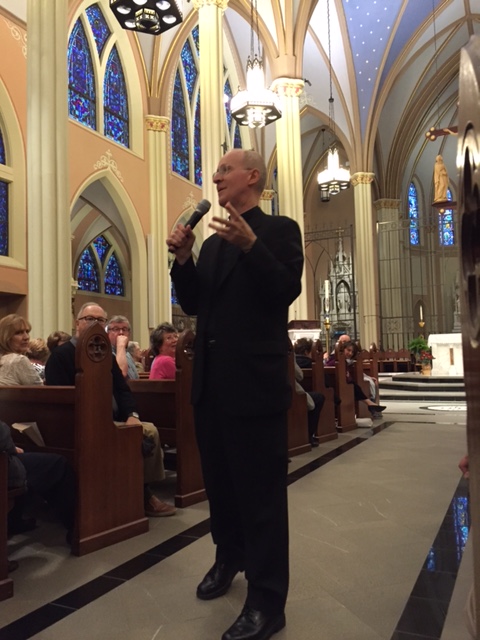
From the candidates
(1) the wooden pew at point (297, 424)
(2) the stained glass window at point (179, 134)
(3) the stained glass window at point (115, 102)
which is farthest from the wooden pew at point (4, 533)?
(2) the stained glass window at point (179, 134)

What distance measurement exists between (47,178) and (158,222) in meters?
8.36

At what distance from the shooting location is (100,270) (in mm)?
18594

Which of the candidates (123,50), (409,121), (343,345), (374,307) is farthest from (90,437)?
(409,121)

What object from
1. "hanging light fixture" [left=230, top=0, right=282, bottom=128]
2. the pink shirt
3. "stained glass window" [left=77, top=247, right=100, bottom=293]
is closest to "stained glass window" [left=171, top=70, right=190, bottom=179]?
"stained glass window" [left=77, top=247, right=100, bottom=293]

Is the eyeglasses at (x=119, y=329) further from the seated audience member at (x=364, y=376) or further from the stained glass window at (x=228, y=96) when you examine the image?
the stained glass window at (x=228, y=96)

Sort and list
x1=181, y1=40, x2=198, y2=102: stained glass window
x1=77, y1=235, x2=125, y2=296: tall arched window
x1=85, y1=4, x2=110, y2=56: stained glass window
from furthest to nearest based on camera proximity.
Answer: x1=77, y1=235, x2=125, y2=296: tall arched window → x1=181, y1=40, x2=198, y2=102: stained glass window → x1=85, y1=4, x2=110, y2=56: stained glass window

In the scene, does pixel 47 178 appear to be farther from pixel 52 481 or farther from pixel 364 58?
pixel 364 58

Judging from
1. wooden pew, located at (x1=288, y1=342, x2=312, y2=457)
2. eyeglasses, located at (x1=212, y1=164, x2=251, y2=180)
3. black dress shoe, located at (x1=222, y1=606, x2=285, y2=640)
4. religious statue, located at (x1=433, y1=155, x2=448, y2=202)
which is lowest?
Result: black dress shoe, located at (x1=222, y1=606, x2=285, y2=640)

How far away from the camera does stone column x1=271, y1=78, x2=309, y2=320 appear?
1330 centimetres

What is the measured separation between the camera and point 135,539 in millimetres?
3158

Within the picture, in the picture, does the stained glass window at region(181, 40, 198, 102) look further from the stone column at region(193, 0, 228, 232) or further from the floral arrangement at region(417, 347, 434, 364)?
the floral arrangement at region(417, 347, 434, 364)

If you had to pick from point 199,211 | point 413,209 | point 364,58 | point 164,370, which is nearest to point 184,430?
point 164,370

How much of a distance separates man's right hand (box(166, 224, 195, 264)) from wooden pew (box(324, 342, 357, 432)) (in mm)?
5084

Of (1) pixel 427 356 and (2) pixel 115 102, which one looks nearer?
(1) pixel 427 356
